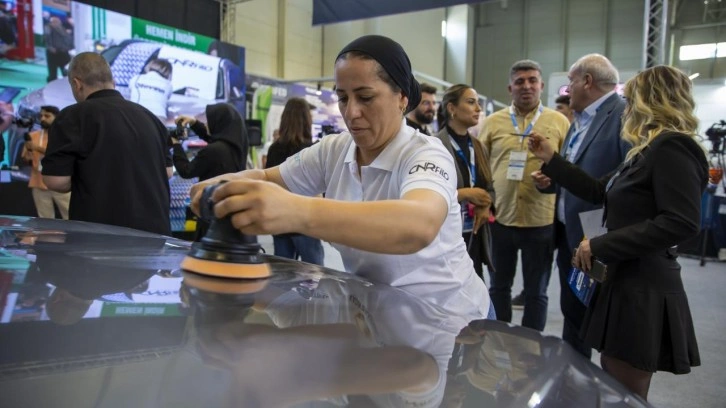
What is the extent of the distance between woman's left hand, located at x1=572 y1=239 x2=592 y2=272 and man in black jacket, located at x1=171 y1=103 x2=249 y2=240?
243 cm

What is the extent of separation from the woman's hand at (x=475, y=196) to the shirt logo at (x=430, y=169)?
1.87 metres

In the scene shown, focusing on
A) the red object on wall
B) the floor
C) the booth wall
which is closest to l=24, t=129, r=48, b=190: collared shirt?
the red object on wall

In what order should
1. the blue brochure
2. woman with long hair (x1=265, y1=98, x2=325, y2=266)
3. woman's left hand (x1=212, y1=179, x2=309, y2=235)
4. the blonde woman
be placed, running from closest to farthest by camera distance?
woman's left hand (x1=212, y1=179, x2=309, y2=235)
the blonde woman
the blue brochure
woman with long hair (x1=265, y1=98, x2=325, y2=266)

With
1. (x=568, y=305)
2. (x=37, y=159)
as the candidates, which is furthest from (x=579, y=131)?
(x=37, y=159)

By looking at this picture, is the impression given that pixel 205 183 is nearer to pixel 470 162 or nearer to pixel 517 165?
pixel 470 162

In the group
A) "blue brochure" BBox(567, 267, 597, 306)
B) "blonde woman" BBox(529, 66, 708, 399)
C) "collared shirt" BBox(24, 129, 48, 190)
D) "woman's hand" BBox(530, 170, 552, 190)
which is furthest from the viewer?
"collared shirt" BBox(24, 129, 48, 190)

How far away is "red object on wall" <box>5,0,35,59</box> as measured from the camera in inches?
237

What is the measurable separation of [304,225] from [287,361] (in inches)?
10.7

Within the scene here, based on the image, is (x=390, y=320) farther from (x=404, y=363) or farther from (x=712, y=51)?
(x=712, y=51)

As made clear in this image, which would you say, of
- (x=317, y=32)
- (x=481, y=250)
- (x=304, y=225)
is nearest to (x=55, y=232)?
(x=304, y=225)

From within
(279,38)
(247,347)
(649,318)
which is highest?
(279,38)

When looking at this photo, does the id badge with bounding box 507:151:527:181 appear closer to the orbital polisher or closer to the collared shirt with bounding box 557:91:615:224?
the collared shirt with bounding box 557:91:615:224

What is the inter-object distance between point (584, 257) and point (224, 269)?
1.46m

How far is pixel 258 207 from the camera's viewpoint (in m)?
0.75
